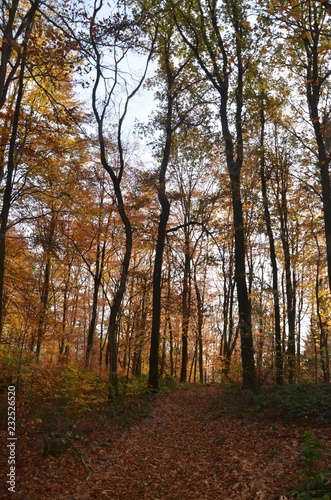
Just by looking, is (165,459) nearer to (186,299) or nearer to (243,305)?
(243,305)

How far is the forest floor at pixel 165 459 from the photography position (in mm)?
5145

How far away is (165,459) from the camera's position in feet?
22.2

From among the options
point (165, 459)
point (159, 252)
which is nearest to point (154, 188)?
point (159, 252)

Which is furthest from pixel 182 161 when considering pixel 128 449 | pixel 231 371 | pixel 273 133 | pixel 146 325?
pixel 128 449

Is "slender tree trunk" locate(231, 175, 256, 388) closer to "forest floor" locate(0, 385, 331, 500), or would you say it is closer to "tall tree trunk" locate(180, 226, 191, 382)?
"forest floor" locate(0, 385, 331, 500)

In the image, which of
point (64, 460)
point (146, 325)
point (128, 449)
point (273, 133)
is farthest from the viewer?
point (146, 325)

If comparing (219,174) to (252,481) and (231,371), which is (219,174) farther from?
(252,481)

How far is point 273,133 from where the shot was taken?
60.2ft

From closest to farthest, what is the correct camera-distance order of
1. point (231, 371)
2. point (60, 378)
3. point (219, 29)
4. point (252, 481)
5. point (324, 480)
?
point (324, 480) < point (252, 481) < point (60, 378) < point (219, 29) < point (231, 371)

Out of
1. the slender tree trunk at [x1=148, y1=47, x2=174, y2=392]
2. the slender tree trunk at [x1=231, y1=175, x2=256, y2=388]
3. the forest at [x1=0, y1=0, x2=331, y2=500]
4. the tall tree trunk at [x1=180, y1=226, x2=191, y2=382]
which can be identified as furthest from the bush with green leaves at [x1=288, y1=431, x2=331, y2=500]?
the tall tree trunk at [x1=180, y1=226, x2=191, y2=382]

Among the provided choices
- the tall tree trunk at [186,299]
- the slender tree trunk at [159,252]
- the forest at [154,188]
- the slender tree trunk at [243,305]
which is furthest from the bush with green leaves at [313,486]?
the tall tree trunk at [186,299]

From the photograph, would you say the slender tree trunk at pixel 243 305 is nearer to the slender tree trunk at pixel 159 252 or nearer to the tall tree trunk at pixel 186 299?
the slender tree trunk at pixel 159 252

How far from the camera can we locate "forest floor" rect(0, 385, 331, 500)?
5145mm

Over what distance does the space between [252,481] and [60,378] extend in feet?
21.7
